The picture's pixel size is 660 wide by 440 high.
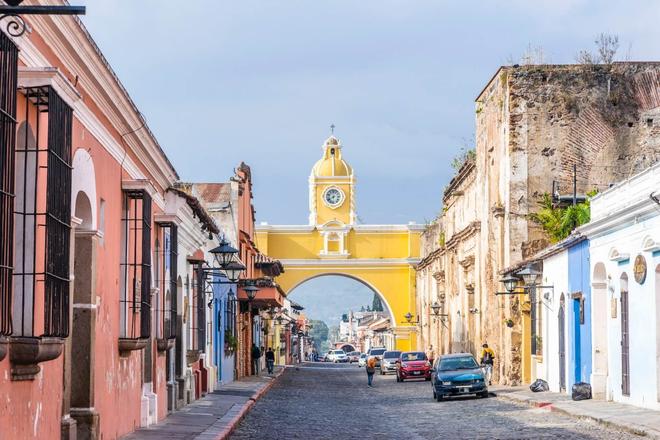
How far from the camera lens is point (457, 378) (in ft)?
89.4

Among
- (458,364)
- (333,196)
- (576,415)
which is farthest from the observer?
(333,196)

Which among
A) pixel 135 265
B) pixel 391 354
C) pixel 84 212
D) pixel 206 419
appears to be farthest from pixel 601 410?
pixel 391 354

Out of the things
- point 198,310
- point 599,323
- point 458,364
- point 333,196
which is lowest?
point 458,364

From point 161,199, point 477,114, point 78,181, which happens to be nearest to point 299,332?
point 477,114

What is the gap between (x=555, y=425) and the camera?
722 inches

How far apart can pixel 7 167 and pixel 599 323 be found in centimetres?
1807

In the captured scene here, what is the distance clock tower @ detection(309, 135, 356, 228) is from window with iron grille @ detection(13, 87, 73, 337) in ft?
215

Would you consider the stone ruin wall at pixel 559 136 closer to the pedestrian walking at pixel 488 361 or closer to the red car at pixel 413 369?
the pedestrian walking at pixel 488 361

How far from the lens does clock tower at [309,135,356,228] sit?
76688mm

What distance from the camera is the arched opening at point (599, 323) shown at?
23969 mm

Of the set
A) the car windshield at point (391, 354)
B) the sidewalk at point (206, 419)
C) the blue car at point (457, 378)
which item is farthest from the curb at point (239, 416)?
the car windshield at point (391, 354)

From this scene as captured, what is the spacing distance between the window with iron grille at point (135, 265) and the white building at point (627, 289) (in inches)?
323

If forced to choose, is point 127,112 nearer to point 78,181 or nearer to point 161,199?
point 78,181

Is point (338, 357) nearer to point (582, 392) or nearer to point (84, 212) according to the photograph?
point (582, 392)
